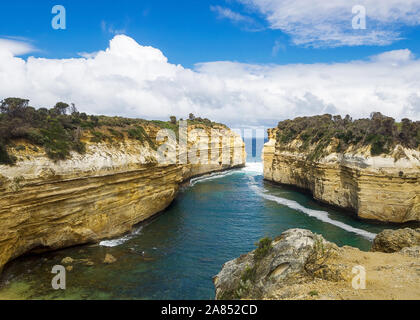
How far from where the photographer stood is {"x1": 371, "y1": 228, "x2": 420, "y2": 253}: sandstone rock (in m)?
12.2

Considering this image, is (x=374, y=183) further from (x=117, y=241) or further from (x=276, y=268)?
(x=117, y=241)

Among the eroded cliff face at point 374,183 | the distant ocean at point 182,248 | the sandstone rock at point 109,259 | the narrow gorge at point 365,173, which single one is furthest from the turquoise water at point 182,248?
the narrow gorge at point 365,173

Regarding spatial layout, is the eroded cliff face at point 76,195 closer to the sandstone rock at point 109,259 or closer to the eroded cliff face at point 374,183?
the sandstone rock at point 109,259

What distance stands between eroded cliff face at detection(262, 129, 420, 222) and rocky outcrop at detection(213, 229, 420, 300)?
17828 millimetres

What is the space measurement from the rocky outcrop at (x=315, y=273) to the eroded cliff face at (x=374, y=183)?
1783cm

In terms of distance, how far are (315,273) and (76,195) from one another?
17458 millimetres

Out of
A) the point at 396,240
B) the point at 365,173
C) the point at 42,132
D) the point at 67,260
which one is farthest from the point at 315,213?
the point at 42,132

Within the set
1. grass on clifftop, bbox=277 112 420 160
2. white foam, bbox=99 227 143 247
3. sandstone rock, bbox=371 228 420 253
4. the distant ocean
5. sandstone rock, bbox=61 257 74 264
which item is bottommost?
the distant ocean

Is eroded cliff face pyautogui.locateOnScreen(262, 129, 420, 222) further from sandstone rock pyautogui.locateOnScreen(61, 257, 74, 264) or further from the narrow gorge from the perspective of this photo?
sandstone rock pyautogui.locateOnScreen(61, 257, 74, 264)

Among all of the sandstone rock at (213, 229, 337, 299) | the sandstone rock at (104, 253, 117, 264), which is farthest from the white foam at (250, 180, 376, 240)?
the sandstone rock at (104, 253, 117, 264)

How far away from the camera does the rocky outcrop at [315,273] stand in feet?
25.4

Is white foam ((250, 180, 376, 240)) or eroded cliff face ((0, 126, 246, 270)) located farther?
white foam ((250, 180, 376, 240))

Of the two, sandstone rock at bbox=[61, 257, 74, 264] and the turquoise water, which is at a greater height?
sandstone rock at bbox=[61, 257, 74, 264]

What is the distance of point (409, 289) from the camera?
302 inches
